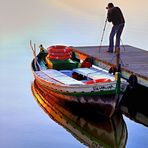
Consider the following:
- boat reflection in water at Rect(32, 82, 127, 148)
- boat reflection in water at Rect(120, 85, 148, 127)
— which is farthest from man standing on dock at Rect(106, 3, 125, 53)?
boat reflection in water at Rect(32, 82, 127, 148)

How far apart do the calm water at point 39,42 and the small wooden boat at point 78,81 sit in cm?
112

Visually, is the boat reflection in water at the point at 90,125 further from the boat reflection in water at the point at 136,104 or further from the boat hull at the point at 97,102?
the boat reflection in water at the point at 136,104

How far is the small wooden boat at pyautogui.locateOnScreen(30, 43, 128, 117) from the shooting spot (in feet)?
67.8

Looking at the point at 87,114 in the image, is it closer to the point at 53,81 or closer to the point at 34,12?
the point at 53,81

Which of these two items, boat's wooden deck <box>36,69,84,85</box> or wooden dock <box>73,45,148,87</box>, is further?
boat's wooden deck <box>36,69,84,85</box>

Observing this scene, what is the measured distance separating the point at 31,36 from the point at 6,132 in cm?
2606

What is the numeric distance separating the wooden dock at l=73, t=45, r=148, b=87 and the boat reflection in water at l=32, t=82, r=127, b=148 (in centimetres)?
188

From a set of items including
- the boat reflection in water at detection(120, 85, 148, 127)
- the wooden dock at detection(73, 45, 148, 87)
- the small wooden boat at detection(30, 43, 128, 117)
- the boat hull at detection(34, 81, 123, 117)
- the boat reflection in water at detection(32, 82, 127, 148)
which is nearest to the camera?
the boat reflection in water at detection(32, 82, 127, 148)

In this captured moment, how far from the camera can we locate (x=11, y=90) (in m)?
26.2

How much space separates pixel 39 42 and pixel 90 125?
832 inches

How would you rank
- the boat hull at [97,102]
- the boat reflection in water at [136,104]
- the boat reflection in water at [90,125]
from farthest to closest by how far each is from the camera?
the boat reflection in water at [136,104], the boat hull at [97,102], the boat reflection in water at [90,125]

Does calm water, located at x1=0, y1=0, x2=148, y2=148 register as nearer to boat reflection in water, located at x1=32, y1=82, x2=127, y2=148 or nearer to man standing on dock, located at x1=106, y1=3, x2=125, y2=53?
boat reflection in water, located at x1=32, y1=82, x2=127, y2=148

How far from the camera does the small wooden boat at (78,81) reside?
20.7 meters

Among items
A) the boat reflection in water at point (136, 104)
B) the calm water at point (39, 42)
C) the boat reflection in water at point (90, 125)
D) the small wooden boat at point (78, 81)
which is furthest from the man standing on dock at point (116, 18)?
the calm water at point (39, 42)
